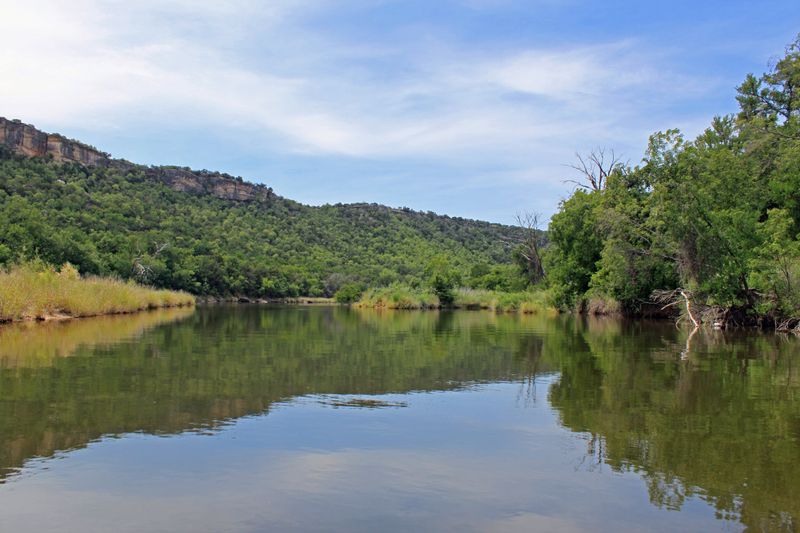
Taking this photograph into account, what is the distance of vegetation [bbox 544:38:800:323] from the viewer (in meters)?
22.8

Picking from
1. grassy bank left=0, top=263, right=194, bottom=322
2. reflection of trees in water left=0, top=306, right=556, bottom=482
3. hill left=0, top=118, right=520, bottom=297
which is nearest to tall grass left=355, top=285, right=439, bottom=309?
hill left=0, top=118, right=520, bottom=297

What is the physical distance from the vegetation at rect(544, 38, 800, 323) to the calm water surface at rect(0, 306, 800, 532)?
13.0 meters

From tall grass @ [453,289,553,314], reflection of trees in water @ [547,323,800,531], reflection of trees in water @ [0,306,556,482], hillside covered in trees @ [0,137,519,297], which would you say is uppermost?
hillside covered in trees @ [0,137,519,297]

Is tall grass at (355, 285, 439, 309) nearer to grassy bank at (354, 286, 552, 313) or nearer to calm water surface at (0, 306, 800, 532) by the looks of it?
grassy bank at (354, 286, 552, 313)

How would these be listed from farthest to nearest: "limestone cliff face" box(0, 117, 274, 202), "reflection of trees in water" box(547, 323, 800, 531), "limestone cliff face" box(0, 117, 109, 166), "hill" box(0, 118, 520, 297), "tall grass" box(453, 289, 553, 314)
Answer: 1. "limestone cliff face" box(0, 117, 274, 202)
2. "limestone cliff face" box(0, 117, 109, 166)
3. "hill" box(0, 118, 520, 297)
4. "tall grass" box(453, 289, 553, 314)
5. "reflection of trees in water" box(547, 323, 800, 531)

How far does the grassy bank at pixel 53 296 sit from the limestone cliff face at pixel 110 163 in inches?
2241

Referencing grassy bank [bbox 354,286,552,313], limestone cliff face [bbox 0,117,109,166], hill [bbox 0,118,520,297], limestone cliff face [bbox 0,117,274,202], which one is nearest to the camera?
grassy bank [bbox 354,286,552,313]

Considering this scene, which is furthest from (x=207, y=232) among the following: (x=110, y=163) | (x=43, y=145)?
(x=43, y=145)

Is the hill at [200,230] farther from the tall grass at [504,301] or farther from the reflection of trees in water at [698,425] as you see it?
the reflection of trees in water at [698,425]

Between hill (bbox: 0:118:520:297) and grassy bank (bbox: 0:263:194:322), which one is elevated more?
hill (bbox: 0:118:520:297)

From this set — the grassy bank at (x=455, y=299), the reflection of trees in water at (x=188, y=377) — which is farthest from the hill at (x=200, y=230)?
the reflection of trees in water at (x=188, y=377)

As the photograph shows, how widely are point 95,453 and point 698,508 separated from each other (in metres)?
4.76

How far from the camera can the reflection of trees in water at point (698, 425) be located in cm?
463

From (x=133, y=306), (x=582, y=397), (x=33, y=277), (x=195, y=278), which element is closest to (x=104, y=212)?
(x=195, y=278)
